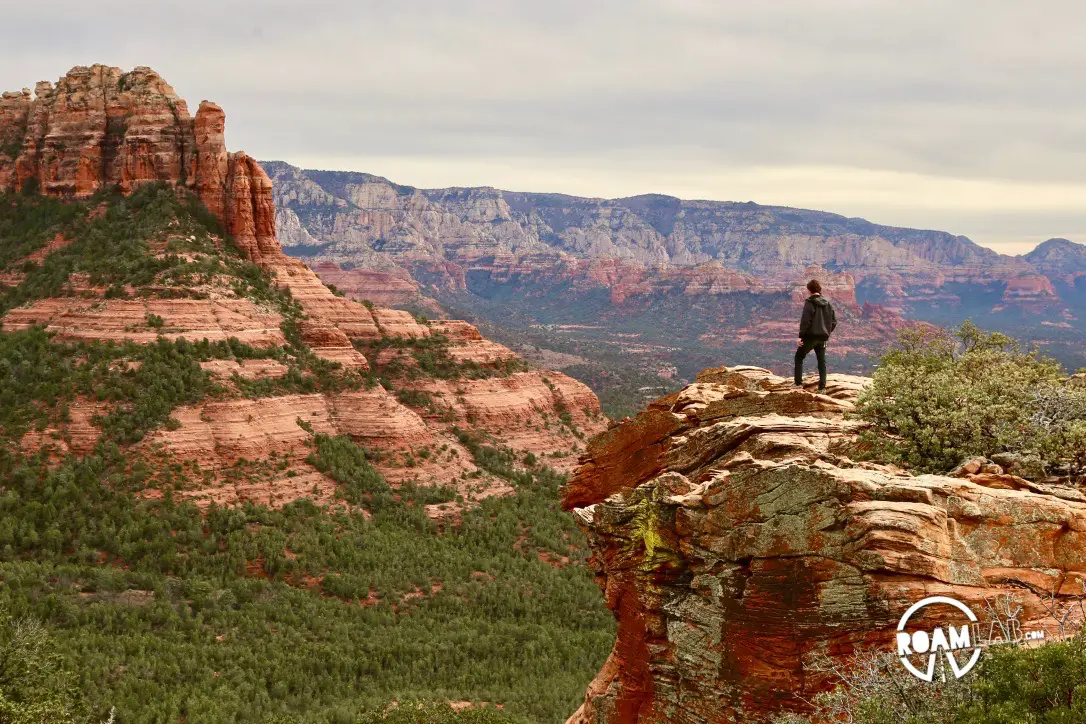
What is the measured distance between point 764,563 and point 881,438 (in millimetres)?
4404

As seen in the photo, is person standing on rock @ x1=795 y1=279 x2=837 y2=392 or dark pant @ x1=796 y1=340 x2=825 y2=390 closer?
person standing on rock @ x1=795 y1=279 x2=837 y2=392

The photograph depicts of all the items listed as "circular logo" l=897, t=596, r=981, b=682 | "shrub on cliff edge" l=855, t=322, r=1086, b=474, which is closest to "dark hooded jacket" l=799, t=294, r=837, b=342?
"shrub on cliff edge" l=855, t=322, r=1086, b=474

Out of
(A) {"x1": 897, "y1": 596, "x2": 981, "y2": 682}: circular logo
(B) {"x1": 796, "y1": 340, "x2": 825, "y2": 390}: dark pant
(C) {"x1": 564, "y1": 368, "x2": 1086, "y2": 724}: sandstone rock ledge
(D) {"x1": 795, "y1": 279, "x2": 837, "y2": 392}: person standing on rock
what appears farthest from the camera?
(B) {"x1": 796, "y1": 340, "x2": 825, "y2": 390}: dark pant

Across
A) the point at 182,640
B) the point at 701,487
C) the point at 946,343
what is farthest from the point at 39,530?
the point at 946,343

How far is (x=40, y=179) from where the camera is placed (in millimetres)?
80375

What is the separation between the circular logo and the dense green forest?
1039 inches

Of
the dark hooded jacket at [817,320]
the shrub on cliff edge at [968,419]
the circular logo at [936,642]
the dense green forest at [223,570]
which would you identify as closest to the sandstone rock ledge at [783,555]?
the circular logo at [936,642]

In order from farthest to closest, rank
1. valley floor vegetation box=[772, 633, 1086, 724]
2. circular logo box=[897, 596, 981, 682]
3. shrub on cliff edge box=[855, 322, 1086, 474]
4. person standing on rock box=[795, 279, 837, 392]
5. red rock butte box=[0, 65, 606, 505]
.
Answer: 1. red rock butte box=[0, 65, 606, 505]
2. person standing on rock box=[795, 279, 837, 392]
3. shrub on cliff edge box=[855, 322, 1086, 474]
4. circular logo box=[897, 596, 981, 682]
5. valley floor vegetation box=[772, 633, 1086, 724]

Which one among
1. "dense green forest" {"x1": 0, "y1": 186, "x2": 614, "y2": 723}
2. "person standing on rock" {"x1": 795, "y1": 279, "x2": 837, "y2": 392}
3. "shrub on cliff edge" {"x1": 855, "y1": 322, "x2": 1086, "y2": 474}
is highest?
"person standing on rock" {"x1": 795, "y1": 279, "x2": 837, "y2": 392}

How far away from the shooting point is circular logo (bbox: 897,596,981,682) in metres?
14.3

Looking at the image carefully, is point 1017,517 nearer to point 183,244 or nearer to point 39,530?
point 39,530

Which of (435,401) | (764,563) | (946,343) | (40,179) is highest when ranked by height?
(40,179)

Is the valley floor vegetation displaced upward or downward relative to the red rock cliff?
downward

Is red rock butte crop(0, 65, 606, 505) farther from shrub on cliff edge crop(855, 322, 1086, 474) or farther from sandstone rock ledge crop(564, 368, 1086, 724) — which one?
shrub on cliff edge crop(855, 322, 1086, 474)
